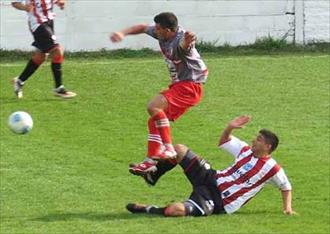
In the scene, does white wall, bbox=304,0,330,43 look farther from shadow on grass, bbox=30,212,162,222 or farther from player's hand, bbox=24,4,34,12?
shadow on grass, bbox=30,212,162,222

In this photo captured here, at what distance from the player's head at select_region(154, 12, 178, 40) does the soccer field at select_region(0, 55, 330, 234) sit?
6.41ft

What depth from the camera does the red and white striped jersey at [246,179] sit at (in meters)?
11.8

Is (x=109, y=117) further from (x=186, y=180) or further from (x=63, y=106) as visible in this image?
(x=186, y=180)

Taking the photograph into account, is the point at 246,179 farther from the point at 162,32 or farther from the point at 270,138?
the point at 162,32

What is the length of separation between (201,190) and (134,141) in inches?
148

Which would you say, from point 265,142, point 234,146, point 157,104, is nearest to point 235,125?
point 234,146

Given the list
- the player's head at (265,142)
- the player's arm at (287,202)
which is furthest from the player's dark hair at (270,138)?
the player's arm at (287,202)

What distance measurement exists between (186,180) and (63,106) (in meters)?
4.74

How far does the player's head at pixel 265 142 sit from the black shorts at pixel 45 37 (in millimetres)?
6033

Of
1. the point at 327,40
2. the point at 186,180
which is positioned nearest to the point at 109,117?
the point at 186,180

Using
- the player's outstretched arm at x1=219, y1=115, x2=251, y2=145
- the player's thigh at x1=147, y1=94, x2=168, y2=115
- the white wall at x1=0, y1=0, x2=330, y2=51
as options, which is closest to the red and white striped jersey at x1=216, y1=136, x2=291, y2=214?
the player's outstretched arm at x1=219, y1=115, x2=251, y2=145

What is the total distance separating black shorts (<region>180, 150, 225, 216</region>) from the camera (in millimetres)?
11680

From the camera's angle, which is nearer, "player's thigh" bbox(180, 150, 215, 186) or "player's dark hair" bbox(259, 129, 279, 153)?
"player's dark hair" bbox(259, 129, 279, 153)

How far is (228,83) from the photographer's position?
1945 centimetres
